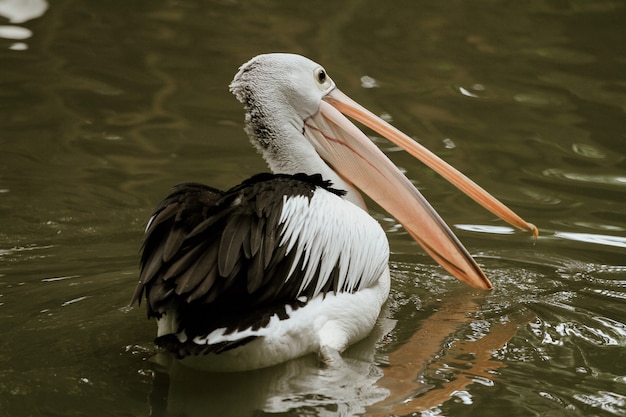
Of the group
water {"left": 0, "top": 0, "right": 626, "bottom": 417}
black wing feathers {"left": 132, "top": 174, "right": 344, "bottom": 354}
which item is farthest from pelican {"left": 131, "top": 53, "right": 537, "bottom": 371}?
water {"left": 0, "top": 0, "right": 626, "bottom": 417}

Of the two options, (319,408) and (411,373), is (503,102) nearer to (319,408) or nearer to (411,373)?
(411,373)

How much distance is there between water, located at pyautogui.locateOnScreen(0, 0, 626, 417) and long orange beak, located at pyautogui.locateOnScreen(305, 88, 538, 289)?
0.77 ft

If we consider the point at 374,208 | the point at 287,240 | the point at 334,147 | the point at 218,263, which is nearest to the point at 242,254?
the point at 218,263

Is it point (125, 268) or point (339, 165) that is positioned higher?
point (339, 165)

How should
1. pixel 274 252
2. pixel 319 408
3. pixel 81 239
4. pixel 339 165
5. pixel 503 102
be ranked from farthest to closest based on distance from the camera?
pixel 503 102 < pixel 81 239 < pixel 339 165 < pixel 274 252 < pixel 319 408

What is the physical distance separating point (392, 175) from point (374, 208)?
136cm

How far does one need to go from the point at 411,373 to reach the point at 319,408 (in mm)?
512

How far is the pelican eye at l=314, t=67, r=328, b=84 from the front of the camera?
183 inches

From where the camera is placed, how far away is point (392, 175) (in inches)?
186

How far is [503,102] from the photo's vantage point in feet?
24.4

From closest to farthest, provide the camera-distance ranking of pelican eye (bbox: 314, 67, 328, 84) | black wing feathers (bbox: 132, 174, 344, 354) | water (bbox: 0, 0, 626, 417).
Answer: black wing feathers (bbox: 132, 174, 344, 354)
water (bbox: 0, 0, 626, 417)
pelican eye (bbox: 314, 67, 328, 84)

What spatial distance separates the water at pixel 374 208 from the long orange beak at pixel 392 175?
235 millimetres

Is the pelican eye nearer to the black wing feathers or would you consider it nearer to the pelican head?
the pelican head

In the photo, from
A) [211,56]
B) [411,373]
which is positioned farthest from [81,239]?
[211,56]
